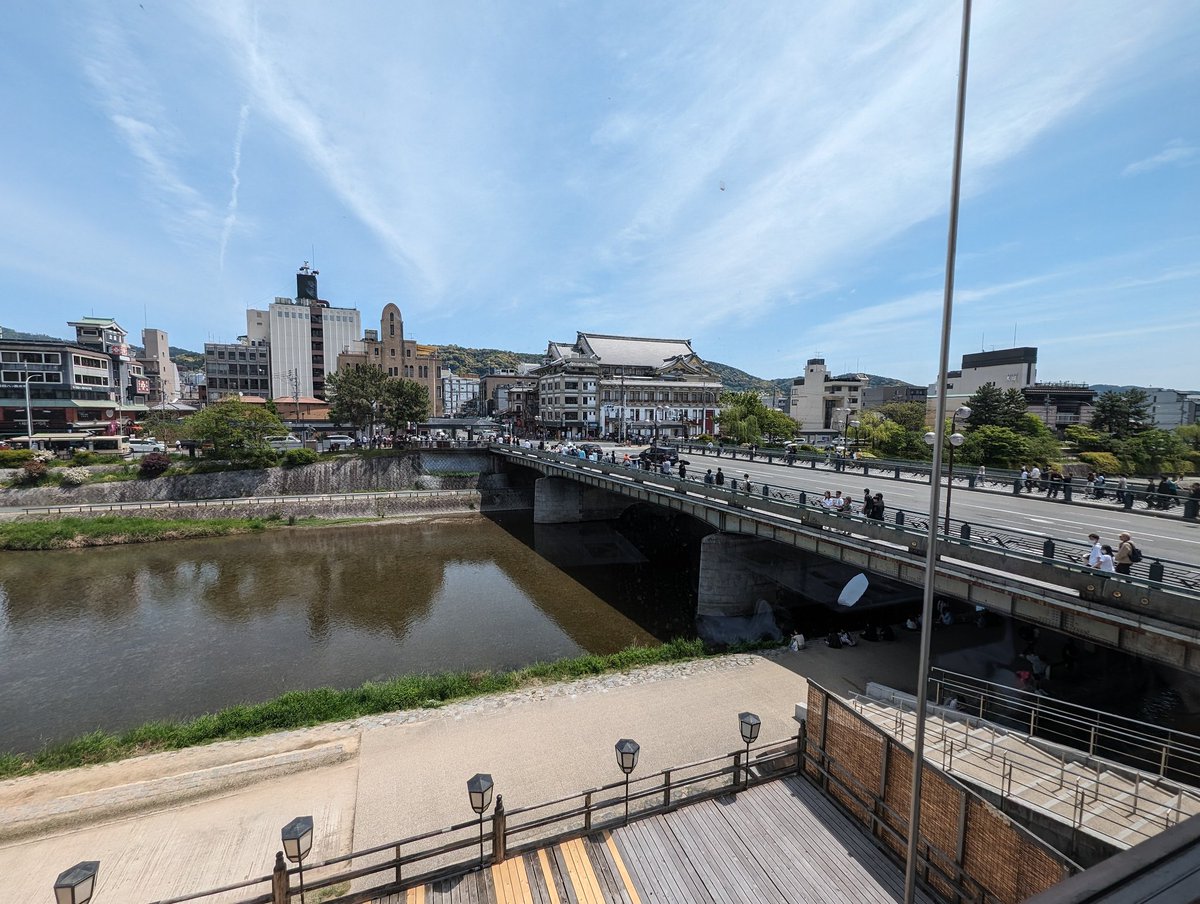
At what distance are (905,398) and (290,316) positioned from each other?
118 meters

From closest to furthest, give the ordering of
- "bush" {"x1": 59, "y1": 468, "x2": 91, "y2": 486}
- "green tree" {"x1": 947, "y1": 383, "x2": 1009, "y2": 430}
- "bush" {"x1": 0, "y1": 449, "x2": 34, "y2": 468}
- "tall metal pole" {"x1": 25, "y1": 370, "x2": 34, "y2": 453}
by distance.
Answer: "bush" {"x1": 59, "y1": 468, "x2": 91, "y2": 486} → "bush" {"x1": 0, "y1": 449, "x2": 34, "y2": 468} → "green tree" {"x1": 947, "y1": 383, "x2": 1009, "y2": 430} → "tall metal pole" {"x1": 25, "y1": 370, "x2": 34, "y2": 453}

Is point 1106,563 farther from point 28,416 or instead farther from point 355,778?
point 28,416

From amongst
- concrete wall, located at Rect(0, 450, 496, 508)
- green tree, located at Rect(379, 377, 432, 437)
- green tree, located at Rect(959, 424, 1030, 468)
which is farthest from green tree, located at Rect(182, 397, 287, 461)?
green tree, located at Rect(959, 424, 1030, 468)

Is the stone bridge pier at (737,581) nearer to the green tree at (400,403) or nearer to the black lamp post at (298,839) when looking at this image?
the black lamp post at (298,839)

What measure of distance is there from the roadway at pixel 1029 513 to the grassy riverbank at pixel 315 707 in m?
11.1

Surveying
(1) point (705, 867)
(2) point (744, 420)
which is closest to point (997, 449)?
(2) point (744, 420)

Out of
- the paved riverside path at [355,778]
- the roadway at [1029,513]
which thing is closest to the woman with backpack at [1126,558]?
the roadway at [1029,513]

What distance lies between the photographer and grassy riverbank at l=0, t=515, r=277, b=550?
3831 centimetres

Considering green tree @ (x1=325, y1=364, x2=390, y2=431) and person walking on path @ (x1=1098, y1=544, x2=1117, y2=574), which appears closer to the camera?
person walking on path @ (x1=1098, y1=544, x2=1117, y2=574)

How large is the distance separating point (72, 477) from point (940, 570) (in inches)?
2448

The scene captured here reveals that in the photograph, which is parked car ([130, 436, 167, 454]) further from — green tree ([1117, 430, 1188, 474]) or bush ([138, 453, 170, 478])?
green tree ([1117, 430, 1188, 474])

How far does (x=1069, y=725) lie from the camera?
12.9 m

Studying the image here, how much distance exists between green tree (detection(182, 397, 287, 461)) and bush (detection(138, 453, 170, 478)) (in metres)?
4.38

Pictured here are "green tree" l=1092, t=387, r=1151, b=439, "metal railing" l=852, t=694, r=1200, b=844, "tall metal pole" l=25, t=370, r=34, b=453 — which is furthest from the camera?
"green tree" l=1092, t=387, r=1151, b=439
